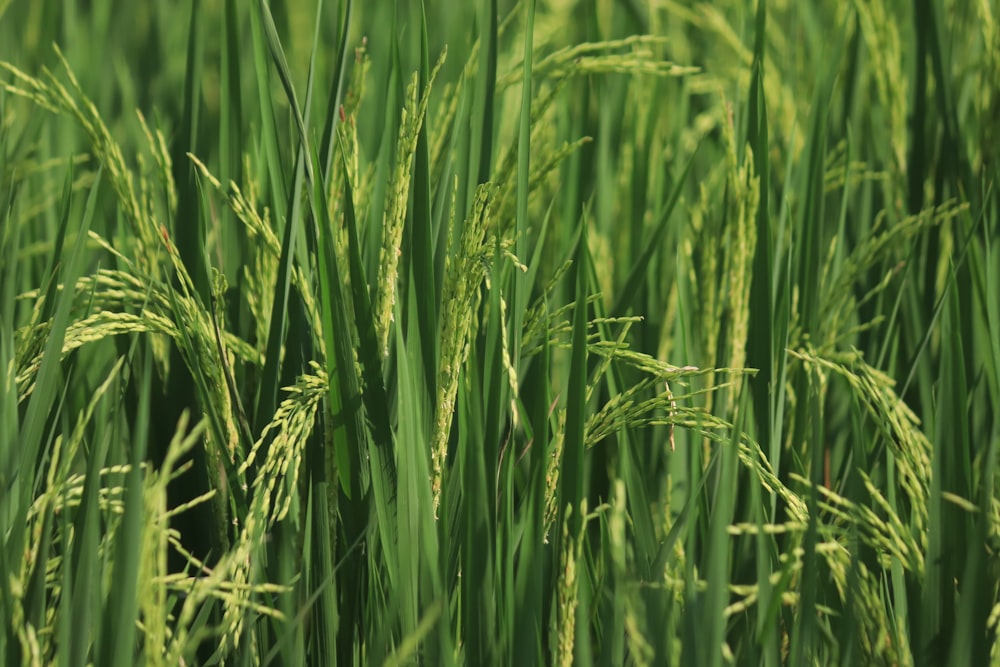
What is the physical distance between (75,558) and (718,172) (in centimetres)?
106

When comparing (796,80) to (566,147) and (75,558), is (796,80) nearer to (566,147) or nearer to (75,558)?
(566,147)

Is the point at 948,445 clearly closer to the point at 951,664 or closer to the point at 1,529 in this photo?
the point at 951,664

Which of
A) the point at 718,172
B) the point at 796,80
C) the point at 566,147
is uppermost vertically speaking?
the point at 796,80

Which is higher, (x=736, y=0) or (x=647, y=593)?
(x=736, y=0)

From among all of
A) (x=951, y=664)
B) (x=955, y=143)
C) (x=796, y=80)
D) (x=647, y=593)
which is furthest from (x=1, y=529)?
(x=796, y=80)

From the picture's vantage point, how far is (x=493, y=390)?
97 centimetres

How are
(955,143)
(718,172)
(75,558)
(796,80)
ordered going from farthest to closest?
(796,80)
(718,172)
(955,143)
(75,558)

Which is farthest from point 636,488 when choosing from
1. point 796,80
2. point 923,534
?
point 796,80

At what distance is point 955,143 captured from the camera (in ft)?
4.77

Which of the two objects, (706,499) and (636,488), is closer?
(636,488)

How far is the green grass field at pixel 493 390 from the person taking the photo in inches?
34.6

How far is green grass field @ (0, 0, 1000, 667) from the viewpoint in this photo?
88 cm

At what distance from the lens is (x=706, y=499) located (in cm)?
113

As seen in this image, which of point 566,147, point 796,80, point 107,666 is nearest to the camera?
point 107,666
